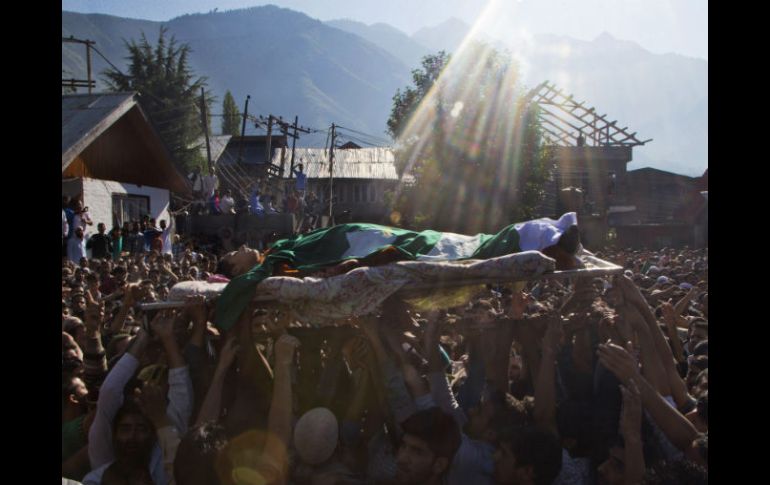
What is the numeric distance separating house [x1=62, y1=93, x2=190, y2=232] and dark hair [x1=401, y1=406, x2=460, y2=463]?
42.3 ft

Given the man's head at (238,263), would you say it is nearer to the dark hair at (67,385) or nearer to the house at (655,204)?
the dark hair at (67,385)

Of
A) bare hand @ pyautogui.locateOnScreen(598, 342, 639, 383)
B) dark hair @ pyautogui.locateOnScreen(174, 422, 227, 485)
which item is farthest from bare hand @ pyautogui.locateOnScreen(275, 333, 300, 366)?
bare hand @ pyautogui.locateOnScreen(598, 342, 639, 383)

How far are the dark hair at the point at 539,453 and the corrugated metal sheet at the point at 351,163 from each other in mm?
39115

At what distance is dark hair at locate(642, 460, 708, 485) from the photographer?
2688 mm

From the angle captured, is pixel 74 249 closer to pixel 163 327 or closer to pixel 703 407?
pixel 163 327

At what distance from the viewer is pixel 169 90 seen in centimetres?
3772

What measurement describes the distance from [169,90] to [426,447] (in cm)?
3888

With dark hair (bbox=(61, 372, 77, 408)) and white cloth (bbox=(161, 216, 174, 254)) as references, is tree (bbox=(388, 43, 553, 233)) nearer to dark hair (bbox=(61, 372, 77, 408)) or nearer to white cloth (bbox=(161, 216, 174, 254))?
white cloth (bbox=(161, 216, 174, 254))

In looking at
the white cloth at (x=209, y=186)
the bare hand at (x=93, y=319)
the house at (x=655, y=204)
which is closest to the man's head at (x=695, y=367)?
the bare hand at (x=93, y=319)

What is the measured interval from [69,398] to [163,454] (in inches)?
44.5

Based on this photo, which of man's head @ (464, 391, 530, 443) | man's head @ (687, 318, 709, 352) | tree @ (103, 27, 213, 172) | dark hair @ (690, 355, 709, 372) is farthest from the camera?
tree @ (103, 27, 213, 172)

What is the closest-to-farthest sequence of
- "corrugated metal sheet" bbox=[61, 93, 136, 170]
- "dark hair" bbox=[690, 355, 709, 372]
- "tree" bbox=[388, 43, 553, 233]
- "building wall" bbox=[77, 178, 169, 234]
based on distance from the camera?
1. "dark hair" bbox=[690, 355, 709, 372]
2. "corrugated metal sheet" bbox=[61, 93, 136, 170]
3. "building wall" bbox=[77, 178, 169, 234]
4. "tree" bbox=[388, 43, 553, 233]
